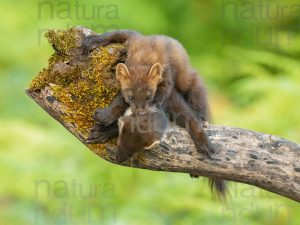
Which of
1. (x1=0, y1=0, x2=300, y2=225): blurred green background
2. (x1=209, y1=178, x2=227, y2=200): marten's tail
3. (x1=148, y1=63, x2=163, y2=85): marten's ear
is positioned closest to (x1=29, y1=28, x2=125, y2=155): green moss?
(x1=148, y1=63, x2=163, y2=85): marten's ear

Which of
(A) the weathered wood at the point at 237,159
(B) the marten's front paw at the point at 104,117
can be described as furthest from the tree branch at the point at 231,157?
(B) the marten's front paw at the point at 104,117

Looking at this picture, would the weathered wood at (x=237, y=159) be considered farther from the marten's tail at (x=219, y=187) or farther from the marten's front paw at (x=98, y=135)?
the marten's tail at (x=219, y=187)

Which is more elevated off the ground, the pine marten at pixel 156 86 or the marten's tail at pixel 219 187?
the pine marten at pixel 156 86

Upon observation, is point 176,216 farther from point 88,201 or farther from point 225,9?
point 225,9

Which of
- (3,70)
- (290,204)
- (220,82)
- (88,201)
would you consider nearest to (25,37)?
(3,70)

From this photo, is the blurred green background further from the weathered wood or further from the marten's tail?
the weathered wood
